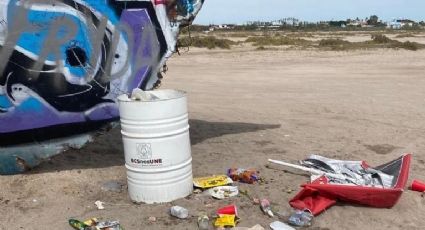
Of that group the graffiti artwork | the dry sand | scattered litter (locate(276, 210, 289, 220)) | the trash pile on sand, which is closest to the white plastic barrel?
the dry sand

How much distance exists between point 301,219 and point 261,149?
113 inches

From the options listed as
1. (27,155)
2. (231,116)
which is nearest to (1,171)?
(27,155)

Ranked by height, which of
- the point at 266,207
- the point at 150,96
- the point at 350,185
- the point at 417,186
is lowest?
the point at 417,186

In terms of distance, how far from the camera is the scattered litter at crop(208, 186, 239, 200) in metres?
5.75

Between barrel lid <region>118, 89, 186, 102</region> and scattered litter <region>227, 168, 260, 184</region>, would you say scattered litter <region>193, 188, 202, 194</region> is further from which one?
barrel lid <region>118, 89, 186, 102</region>

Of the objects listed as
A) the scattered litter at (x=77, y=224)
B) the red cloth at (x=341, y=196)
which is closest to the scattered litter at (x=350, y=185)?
the red cloth at (x=341, y=196)

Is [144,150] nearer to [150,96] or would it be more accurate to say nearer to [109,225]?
[150,96]

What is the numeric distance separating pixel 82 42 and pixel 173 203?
2376 mm

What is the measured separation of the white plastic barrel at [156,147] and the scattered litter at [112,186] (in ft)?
1.83

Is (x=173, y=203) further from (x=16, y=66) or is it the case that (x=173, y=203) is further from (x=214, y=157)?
(x=16, y=66)

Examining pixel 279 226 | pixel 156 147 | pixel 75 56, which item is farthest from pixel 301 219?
pixel 75 56

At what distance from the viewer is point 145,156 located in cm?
534

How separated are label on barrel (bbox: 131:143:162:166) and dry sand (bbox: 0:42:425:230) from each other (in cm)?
49

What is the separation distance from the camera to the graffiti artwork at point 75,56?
Result: 6.28 metres
